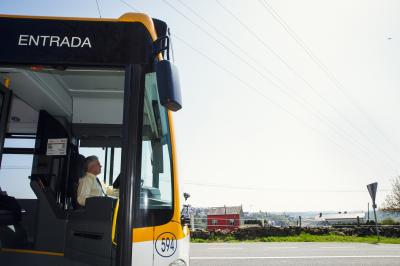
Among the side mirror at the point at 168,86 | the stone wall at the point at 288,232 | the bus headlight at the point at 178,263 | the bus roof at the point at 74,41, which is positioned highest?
the bus roof at the point at 74,41

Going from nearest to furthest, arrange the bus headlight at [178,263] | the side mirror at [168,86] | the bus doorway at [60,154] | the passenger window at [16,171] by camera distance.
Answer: the side mirror at [168,86] → the bus headlight at [178,263] → the bus doorway at [60,154] → the passenger window at [16,171]

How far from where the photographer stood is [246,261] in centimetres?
831

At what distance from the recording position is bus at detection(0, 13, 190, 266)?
2.29 meters

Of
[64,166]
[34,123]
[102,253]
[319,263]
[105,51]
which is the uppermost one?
[105,51]

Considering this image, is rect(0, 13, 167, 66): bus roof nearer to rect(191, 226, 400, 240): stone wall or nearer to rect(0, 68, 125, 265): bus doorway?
rect(0, 68, 125, 265): bus doorway

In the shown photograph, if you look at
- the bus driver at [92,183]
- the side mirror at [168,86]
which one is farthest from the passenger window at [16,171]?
the side mirror at [168,86]

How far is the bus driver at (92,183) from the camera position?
3.02 meters

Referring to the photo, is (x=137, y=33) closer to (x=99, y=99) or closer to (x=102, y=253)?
(x=99, y=99)

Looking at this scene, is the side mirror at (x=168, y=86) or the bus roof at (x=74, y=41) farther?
the bus roof at (x=74, y=41)

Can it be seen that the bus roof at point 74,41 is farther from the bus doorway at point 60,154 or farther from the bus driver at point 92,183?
the bus driver at point 92,183

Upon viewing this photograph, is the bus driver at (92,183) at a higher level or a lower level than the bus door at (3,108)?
lower

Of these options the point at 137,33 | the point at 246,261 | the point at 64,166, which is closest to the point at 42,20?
the point at 137,33

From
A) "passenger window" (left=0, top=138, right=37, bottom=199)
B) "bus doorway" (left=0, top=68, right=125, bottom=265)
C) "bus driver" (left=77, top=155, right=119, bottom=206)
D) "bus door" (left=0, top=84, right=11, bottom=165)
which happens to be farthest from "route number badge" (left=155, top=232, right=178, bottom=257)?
"bus door" (left=0, top=84, right=11, bottom=165)

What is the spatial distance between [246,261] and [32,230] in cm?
627
